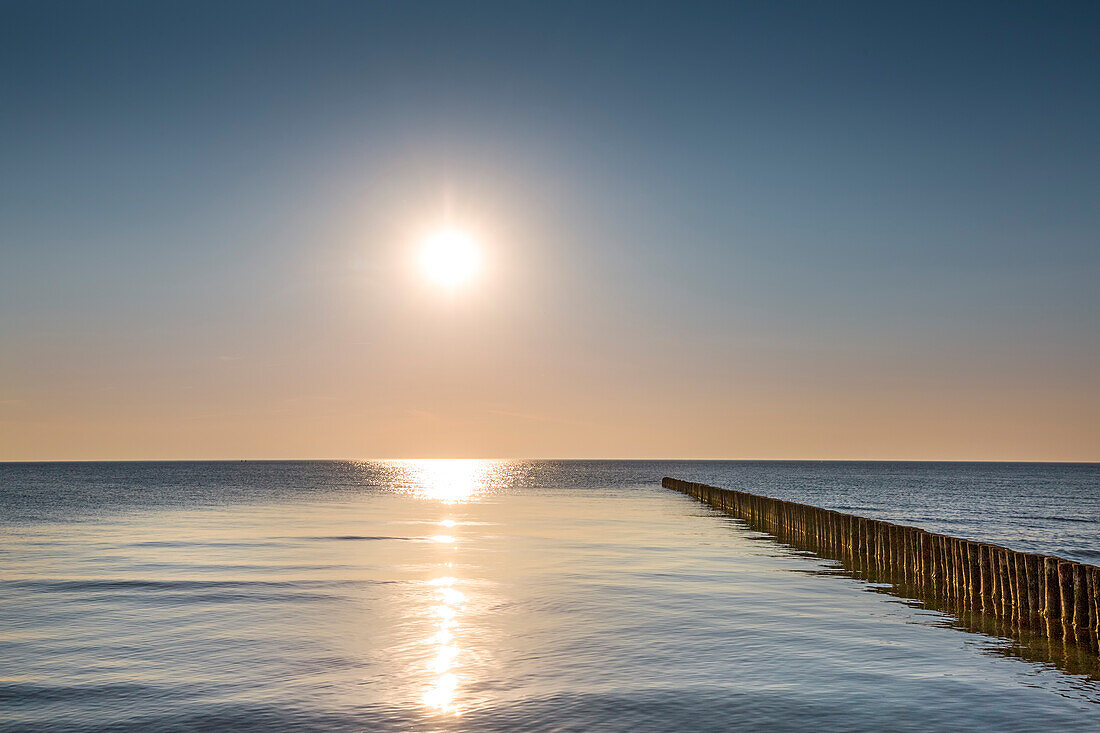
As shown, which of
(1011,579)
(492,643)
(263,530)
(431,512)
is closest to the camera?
(492,643)

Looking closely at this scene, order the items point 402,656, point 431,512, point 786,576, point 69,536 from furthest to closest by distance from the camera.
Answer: point 431,512 < point 69,536 < point 786,576 < point 402,656

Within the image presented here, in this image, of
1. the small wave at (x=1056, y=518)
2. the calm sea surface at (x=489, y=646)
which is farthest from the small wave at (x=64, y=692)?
the small wave at (x=1056, y=518)

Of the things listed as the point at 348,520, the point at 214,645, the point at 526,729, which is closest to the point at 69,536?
→ the point at 348,520

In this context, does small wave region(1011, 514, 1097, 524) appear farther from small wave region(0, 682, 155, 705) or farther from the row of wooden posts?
small wave region(0, 682, 155, 705)

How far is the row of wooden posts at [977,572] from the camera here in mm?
15656

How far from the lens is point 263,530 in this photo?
1507 inches

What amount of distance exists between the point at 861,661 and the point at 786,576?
10.8 meters

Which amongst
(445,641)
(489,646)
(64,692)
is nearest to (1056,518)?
(489,646)

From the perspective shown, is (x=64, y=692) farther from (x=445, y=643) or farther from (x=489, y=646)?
(x=489, y=646)

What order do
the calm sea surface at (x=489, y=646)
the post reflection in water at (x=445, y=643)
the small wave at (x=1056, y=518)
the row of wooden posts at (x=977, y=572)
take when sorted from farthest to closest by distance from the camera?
1. the small wave at (x=1056, y=518)
2. the row of wooden posts at (x=977, y=572)
3. the post reflection in water at (x=445, y=643)
4. the calm sea surface at (x=489, y=646)

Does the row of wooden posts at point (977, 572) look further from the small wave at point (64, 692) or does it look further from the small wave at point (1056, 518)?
the small wave at point (1056, 518)

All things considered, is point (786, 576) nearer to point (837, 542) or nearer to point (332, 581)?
point (837, 542)

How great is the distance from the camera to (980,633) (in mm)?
16156

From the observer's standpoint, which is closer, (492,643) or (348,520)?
(492,643)
